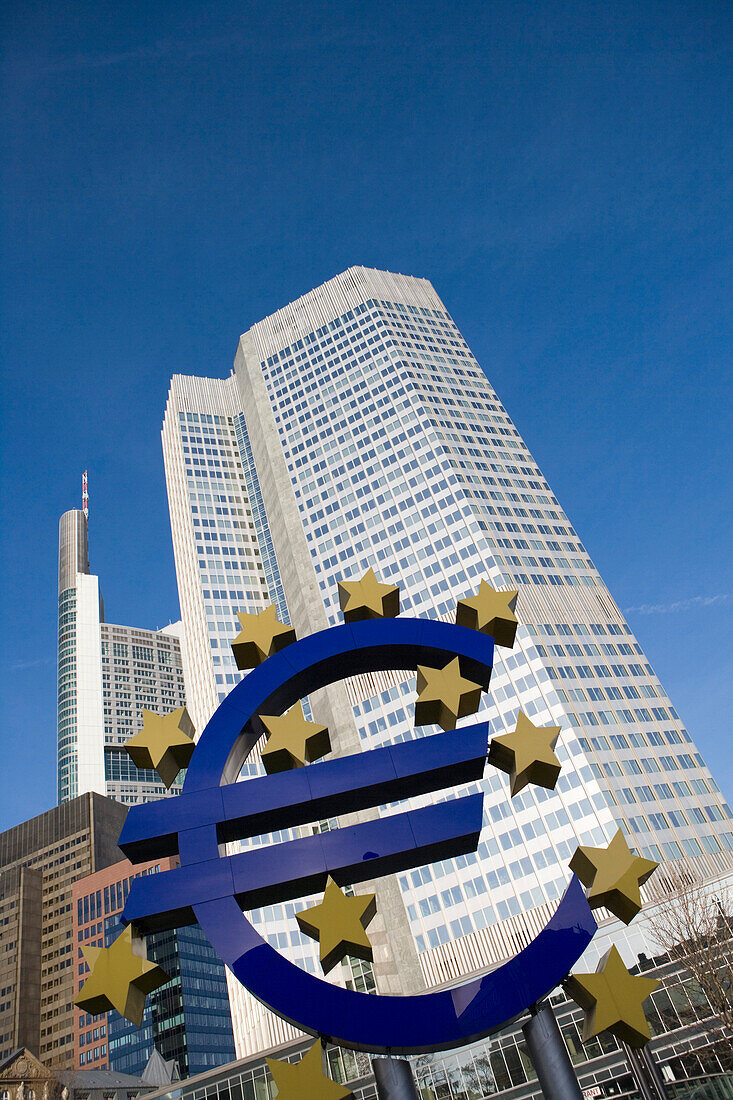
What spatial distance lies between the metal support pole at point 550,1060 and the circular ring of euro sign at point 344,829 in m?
0.40

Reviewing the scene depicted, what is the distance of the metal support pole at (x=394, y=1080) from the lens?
40.8ft

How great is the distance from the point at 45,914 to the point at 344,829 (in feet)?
491

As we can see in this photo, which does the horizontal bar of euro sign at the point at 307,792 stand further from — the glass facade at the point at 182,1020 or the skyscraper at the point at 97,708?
the skyscraper at the point at 97,708

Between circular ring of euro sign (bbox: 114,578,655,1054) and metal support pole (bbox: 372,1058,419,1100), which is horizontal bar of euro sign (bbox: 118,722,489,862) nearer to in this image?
circular ring of euro sign (bbox: 114,578,655,1054)

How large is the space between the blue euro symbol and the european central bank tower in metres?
57.7

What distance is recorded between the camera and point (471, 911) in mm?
70438

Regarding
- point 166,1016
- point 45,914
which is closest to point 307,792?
point 166,1016

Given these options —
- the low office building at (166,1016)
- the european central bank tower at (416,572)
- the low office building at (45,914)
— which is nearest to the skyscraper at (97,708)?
the low office building at (45,914)

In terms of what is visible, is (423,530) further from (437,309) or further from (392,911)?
(437,309)

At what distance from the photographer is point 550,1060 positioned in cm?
1249

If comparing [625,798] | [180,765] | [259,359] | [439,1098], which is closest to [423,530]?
[625,798]

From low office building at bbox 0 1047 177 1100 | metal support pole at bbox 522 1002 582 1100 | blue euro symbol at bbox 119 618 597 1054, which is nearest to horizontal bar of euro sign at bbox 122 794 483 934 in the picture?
blue euro symbol at bbox 119 618 597 1054

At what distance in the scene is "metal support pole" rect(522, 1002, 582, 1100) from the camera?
12375 mm

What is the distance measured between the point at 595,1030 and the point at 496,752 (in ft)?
15.7
